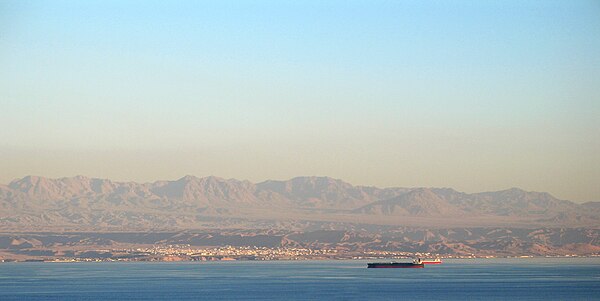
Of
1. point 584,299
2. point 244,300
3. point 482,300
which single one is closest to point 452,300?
point 482,300

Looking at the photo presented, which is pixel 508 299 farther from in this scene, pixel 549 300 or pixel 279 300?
pixel 279 300

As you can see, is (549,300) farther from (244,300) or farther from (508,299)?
(244,300)

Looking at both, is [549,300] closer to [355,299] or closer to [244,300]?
[355,299]

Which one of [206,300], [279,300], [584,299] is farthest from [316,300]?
[584,299]

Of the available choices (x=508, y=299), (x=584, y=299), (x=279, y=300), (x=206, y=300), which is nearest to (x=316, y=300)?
(x=279, y=300)

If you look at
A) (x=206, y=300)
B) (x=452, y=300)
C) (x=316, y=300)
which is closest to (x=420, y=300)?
(x=452, y=300)

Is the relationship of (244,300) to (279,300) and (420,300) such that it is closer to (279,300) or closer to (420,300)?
(279,300)
